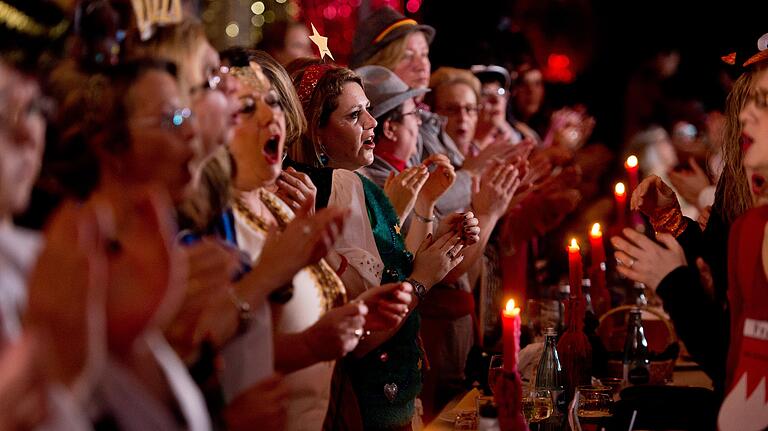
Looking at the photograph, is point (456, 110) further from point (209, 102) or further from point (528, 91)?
point (209, 102)

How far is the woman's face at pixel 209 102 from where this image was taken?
67.8 inches

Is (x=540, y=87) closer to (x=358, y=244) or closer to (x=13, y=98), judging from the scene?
(x=358, y=244)

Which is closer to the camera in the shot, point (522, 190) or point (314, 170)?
point (314, 170)

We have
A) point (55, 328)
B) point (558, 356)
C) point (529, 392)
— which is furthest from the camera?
point (558, 356)

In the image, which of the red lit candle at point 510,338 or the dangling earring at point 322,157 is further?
the dangling earring at point 322,157

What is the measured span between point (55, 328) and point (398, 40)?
3.09 meters

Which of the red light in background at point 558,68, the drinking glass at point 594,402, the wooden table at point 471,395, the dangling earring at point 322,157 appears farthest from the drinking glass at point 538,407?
the red light in background at point 558,68

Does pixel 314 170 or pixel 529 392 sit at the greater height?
pixel 314 170

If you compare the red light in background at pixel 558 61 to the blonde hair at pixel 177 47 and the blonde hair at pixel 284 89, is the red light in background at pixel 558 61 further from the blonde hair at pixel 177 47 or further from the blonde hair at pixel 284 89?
the blonde hair at pixel 177 47

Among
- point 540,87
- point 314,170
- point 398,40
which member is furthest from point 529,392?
point 540,87

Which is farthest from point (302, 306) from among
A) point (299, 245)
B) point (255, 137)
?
point (255, 137)

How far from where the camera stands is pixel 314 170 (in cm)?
283

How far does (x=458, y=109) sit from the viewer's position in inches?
187

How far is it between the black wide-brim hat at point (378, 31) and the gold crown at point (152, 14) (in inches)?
96.8
